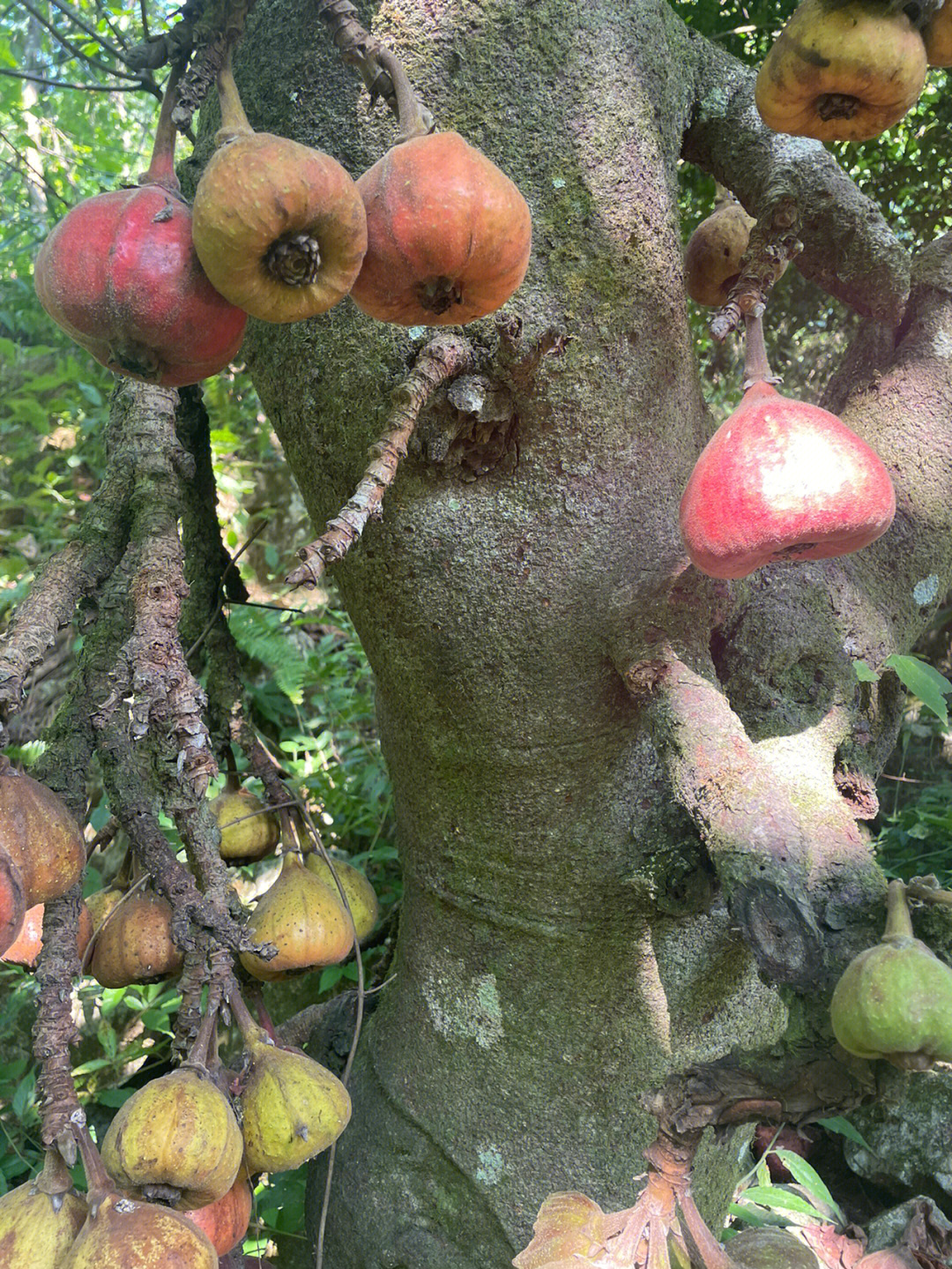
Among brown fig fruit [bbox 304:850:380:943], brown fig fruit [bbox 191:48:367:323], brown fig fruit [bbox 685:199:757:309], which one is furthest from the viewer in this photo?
brown fig fruit [bbox 685:199:757:309]

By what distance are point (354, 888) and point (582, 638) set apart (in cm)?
50

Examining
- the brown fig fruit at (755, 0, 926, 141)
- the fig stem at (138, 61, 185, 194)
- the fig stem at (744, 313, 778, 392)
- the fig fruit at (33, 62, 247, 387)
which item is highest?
the brown fig fruit at (755, 0, 926, 141)

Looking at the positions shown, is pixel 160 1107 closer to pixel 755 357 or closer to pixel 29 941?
pixel 29 941

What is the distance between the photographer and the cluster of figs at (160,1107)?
0.79m

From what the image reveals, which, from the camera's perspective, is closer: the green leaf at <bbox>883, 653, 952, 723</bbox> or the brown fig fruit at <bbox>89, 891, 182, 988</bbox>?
the brown fig fruit at <bbox>89, 891, 182, 988</bbox>

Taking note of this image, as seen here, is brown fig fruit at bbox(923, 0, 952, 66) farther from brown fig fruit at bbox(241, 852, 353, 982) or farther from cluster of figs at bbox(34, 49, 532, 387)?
brown fig fruit at bbox(241, 852, 353, 982)

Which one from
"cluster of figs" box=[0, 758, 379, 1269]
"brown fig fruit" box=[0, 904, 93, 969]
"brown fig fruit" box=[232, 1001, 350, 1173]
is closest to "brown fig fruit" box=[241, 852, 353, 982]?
Result: "cluster of figs" box=[0, 758, 379, 1269]

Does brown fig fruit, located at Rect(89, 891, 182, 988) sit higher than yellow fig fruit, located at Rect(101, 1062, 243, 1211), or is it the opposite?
yellow fig fruit, located at Rect(101, 1062, 243, 1211)

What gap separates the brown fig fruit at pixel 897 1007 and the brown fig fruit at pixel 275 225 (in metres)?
0.74

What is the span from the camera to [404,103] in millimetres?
787

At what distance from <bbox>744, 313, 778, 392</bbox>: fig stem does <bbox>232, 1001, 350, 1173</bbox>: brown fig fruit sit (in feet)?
3.03

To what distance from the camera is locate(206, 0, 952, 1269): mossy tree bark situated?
111cm

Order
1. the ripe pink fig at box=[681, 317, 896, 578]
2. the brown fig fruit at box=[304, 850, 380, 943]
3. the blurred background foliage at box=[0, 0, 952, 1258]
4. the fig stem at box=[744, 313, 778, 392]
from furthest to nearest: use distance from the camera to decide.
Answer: the blurred background foliage at box=[0, 0, 952, 1258]
the brown fig fruit at box=[304, 850, 380, 943]
the fig stem at box=[744, 313, 778, 392]
the ripe pink fig at box=[681, 317, 896, 578]

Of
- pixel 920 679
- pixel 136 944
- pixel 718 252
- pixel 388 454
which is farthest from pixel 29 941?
pixel 718 252
